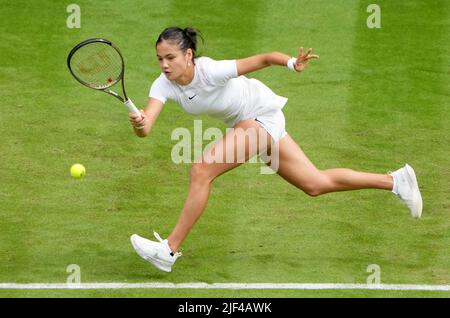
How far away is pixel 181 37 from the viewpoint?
36.7 feet

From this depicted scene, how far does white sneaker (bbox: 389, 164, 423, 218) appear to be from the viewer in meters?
12.0

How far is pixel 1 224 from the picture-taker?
12.4 meters

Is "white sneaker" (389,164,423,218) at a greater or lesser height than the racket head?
lesser

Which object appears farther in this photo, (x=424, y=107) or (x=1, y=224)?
(x=424, y=107)

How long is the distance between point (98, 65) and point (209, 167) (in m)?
1.40

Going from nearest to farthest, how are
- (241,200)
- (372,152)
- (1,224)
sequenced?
(1,224), (241,200), (372,152)

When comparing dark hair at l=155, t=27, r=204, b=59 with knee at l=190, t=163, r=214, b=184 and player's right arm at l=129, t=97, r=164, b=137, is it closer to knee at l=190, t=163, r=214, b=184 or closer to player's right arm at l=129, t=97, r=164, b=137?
player's right arm at l=129, t=97, r=164, b=137

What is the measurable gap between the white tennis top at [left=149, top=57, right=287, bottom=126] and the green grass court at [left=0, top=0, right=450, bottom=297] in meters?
1.40

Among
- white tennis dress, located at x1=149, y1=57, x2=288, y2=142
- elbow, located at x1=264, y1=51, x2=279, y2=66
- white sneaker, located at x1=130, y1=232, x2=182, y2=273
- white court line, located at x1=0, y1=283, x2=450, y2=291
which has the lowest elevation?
white court line, located at x1=0, y1=283, x2=450, y2=291

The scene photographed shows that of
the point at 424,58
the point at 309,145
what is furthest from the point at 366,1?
the point at 309,145

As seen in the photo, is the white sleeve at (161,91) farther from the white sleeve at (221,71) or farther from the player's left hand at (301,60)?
the player's left hand at (301,60)

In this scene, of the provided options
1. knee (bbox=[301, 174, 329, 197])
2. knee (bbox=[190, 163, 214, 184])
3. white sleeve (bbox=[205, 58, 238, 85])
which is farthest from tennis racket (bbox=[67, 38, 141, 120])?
knee (bbox=[301, 174, 329, 197])

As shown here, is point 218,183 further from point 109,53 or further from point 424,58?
point 424,58
